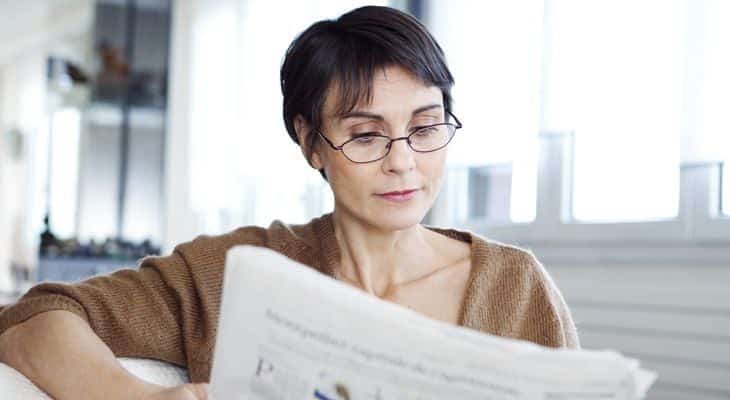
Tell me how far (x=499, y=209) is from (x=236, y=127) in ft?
6.72

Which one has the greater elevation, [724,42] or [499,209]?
[724,42]

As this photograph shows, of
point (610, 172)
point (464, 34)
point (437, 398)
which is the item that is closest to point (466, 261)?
point (437, 398)

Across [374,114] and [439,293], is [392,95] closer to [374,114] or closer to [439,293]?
[374,114]

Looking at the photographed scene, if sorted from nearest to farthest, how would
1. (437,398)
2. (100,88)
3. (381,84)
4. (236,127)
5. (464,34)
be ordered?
(437,398) → (381,84) → (464,34) → (236,127) → (100,88)

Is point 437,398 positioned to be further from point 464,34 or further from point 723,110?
point 464,34

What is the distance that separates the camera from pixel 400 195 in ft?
4.25

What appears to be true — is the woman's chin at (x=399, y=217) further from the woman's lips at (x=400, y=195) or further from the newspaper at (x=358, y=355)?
the newspaper at (x=358, y=355)

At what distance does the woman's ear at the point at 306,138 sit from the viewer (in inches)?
55.5

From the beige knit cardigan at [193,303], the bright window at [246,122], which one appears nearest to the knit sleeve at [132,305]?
the beige knit cardigan at [193,303]

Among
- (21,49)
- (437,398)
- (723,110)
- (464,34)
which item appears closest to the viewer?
(437,398)

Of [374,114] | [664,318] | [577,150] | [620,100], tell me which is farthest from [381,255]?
[577,150]

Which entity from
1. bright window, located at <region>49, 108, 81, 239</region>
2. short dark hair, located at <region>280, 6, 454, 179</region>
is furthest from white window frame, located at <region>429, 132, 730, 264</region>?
bright window, located at <region>49, 108, 81, 239</region>

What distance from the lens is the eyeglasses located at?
1.28 meters

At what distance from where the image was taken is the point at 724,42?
1.98 meters
